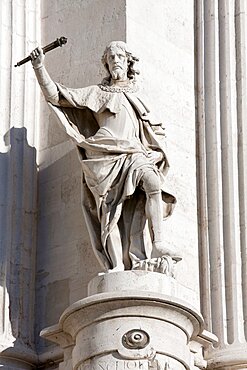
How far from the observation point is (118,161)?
13.9m

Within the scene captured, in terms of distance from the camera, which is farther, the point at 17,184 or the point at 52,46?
the point at 17,184

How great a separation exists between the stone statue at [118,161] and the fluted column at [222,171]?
0.88m

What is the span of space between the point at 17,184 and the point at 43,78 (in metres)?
1.13

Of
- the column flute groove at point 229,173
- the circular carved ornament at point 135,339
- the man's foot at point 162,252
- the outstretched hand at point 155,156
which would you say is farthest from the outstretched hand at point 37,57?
the circular carved ornament at point 135,339

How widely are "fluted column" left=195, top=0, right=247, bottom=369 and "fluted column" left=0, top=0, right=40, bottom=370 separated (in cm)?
142

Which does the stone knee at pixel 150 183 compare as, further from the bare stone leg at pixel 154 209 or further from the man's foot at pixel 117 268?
the man's foot at pixel 117 268

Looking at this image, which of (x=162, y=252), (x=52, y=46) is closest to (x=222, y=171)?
(x=162, y=252)

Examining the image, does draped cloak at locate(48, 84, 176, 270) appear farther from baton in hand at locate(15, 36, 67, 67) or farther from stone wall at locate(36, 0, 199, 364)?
stone wall at locate(36, 0, 199, 364)

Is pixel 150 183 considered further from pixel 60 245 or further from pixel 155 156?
pixel 60 245

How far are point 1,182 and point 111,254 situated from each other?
4.84 feet

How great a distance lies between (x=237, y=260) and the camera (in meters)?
14.8

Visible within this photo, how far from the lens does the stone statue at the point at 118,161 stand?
13.8 m

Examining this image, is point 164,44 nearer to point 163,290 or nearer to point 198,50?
point 198,50

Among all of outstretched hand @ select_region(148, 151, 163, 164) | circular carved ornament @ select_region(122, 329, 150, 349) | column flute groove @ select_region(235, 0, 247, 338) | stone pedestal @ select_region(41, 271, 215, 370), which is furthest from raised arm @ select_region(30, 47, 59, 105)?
circular carved ornament @ select_region(122, 329, 150, 349)
